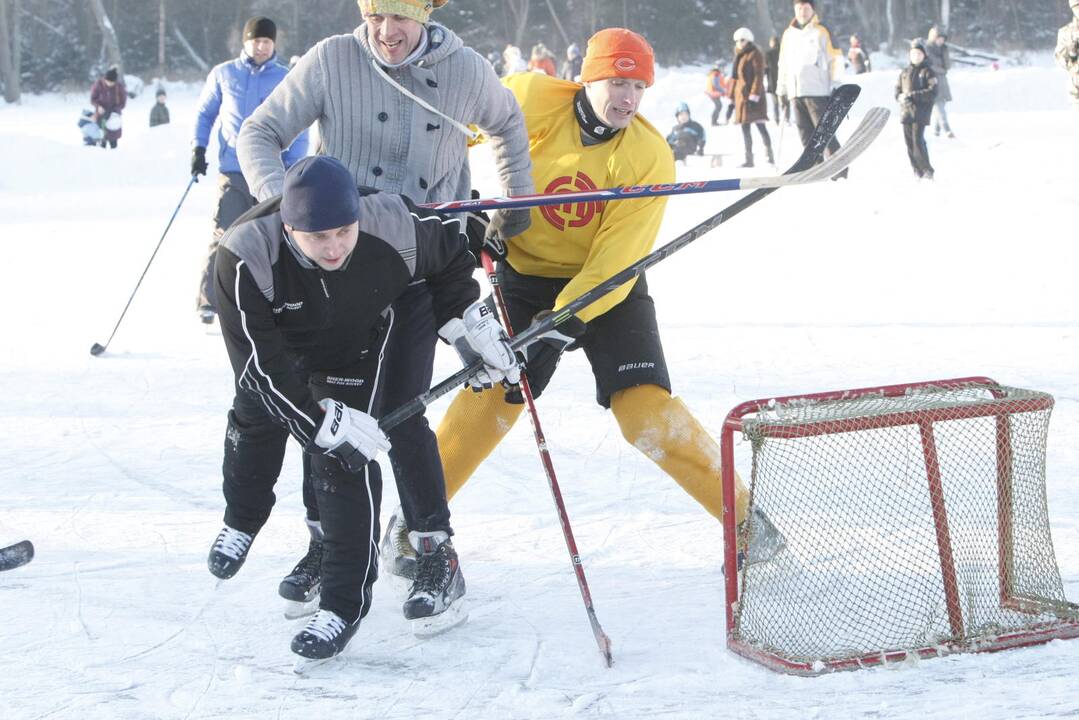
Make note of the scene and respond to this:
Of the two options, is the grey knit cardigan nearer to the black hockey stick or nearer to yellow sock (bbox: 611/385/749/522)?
yellow sock (bbox: 611/385/749/522)

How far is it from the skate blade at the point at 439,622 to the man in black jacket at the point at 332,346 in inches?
0.7

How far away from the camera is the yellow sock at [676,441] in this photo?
3.24m

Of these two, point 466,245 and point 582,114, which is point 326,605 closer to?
point 466,245

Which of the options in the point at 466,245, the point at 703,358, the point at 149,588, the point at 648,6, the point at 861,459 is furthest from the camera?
the point at 648,6

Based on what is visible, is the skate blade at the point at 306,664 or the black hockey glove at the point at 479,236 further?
the black hockey glove at the point at 479,236

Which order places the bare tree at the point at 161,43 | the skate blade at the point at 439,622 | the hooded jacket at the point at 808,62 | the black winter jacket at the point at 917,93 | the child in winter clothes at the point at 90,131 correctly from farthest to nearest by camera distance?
the bare tree at the point at 161,43, the child in winter clothes at the point at 90,131, the black winter jacket at the point at 917,93, the hooded jacket at the point at 808,62, the skate blade at the point at 439,622

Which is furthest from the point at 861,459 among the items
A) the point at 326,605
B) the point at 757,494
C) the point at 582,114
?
the point at 326,605

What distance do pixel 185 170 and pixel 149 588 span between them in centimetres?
1308

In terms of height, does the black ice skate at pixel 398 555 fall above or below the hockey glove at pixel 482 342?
below

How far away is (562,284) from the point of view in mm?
3498

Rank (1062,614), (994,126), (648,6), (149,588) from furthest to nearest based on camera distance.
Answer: (648,6), (994,126), (149,588), (1062,614)

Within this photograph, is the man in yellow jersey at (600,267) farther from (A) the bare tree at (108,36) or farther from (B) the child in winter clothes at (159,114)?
(A) the bare tree at (108,36)

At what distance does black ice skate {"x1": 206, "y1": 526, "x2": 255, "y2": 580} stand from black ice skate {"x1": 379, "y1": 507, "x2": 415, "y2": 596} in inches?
16.8

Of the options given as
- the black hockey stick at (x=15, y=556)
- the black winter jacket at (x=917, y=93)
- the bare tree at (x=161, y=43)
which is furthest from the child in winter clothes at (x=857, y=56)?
the black hockey stick at (x=15, y=556)
